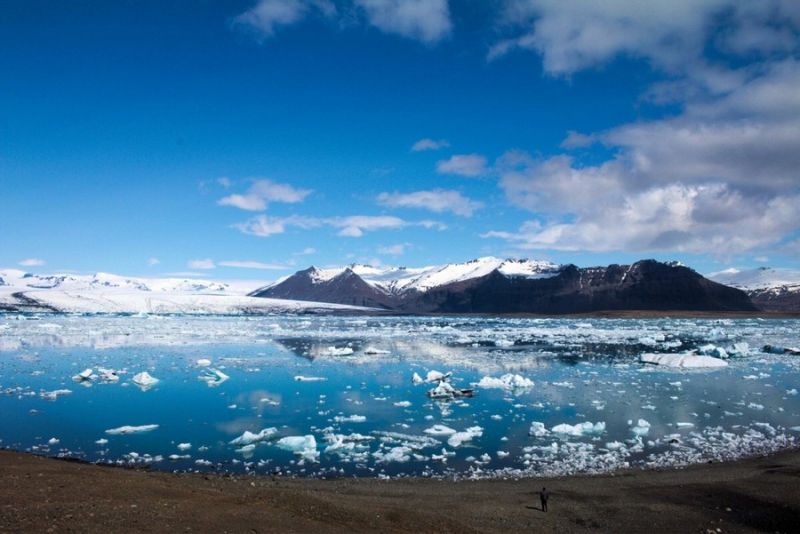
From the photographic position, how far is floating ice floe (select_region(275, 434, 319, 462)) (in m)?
13.7

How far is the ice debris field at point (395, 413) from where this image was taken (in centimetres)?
1342

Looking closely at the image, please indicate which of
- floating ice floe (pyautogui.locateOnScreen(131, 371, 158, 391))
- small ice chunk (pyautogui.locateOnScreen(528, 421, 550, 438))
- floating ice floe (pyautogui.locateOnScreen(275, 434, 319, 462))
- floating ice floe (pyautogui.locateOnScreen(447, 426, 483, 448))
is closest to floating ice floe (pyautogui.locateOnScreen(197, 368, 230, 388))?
floating ice floe (pyautogui.locateOnScreen(131, 371, 158, 391))

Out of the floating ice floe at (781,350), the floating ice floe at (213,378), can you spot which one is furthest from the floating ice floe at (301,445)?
the floating ice floe at (781,350)

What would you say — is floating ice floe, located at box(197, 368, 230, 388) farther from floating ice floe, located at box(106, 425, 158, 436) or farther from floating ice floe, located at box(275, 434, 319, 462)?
floating ice floe, located at box(275, 434, 319, 462)

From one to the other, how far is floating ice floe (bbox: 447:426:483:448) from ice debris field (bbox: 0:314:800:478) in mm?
67

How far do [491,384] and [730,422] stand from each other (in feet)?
29.9

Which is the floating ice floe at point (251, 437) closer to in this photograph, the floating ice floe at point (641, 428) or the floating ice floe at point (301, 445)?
the floating ice floe at point (301, 445)

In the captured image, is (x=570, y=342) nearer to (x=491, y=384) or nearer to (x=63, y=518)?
(x=491, y=384)

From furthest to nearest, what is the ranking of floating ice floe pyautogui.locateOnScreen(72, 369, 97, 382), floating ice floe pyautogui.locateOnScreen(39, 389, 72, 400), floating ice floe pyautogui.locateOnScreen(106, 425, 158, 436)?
floating ice floe pyautogui.locateOnScreen(72, 369, 97, 382), floating ice floe pyautogui.locateOnScreen(39, 389, 72, 400), floating ice floe pyautogui.locateOnScreen(106, 425, 158, 436)

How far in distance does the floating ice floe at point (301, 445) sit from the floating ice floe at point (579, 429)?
681 cm

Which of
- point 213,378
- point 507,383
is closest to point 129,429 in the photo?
point 213,378

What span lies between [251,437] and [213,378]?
11124 millimetres

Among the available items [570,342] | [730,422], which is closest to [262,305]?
[570,342]

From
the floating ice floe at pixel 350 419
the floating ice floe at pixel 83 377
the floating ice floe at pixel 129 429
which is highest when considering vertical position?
the floating ice floe at pixel 83 377
